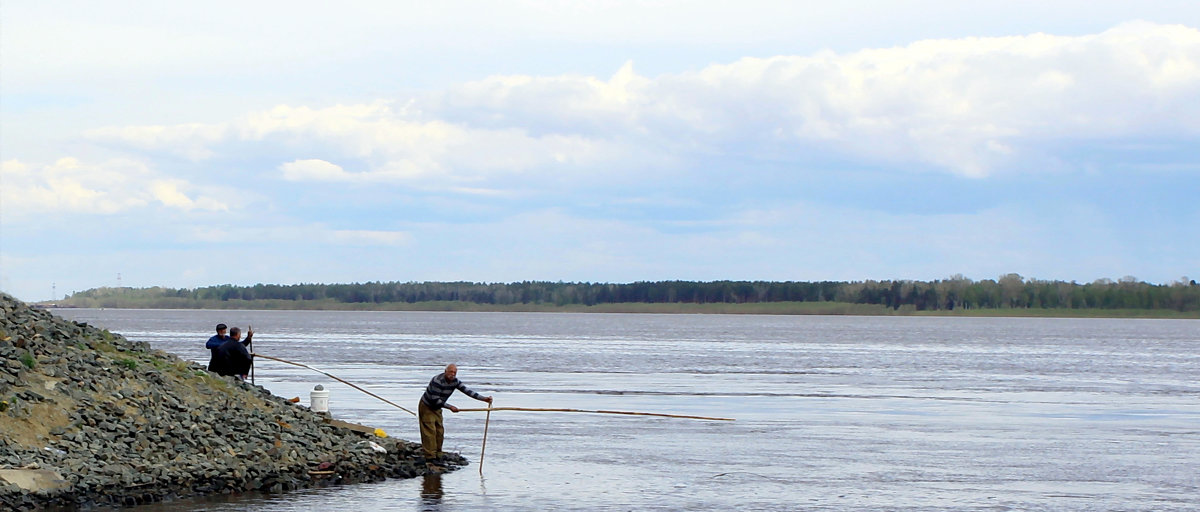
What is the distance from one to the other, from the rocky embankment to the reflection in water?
1.48ft

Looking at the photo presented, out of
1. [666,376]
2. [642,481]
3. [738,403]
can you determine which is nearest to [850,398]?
[738,403]

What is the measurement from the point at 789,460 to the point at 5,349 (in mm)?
14053

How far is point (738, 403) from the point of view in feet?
135

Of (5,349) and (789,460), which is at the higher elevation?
(5,349)

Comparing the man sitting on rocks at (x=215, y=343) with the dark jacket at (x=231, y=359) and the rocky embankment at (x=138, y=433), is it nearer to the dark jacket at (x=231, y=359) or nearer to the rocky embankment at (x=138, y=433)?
the dark jacket at (x=231, y=359)

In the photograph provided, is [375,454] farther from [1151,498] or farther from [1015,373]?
[1015,373]

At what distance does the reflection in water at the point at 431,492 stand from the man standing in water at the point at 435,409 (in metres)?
0.88

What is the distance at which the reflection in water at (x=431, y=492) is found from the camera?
19467 mm

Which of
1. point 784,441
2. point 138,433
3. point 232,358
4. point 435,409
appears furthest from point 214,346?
point 784,441

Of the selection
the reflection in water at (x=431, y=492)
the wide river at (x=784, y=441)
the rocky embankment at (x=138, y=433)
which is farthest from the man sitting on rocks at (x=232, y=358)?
the reflection in water at (x=431, y=492)

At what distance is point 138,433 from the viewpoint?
67.5 ft

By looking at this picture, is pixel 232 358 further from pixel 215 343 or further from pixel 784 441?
pixel 784 441

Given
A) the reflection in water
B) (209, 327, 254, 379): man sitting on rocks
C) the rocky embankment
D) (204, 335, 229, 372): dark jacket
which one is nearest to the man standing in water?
the rocky embankment

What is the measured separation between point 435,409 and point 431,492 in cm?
280
